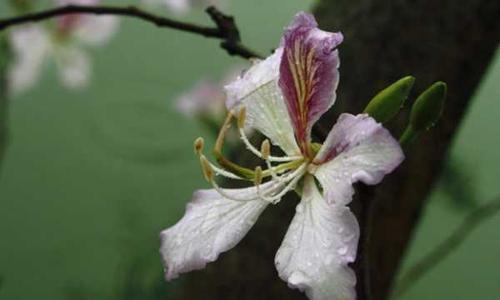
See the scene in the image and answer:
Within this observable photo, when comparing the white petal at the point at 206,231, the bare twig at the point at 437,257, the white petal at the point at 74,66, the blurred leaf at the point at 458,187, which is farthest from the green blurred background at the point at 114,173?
the white petal at the point at 206,231

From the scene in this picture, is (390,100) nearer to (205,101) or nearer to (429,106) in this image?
(429,106)

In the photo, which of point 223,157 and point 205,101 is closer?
point 223,157

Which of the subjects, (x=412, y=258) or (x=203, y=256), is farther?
(x=412, y=258)

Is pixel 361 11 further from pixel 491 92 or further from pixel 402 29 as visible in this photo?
pixel 491 92

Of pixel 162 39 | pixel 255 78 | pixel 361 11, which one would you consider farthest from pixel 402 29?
pixel 162 39

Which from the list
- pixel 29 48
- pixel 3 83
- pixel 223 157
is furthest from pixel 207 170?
pixel 29 48

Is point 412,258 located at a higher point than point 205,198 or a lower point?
lower
